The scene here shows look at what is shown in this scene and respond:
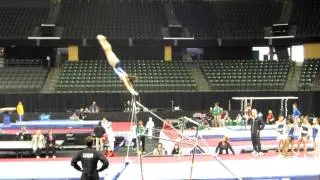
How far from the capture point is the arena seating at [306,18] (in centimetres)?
3844

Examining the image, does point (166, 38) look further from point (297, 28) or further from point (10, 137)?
point (10, 137)

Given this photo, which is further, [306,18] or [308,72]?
[306,18]

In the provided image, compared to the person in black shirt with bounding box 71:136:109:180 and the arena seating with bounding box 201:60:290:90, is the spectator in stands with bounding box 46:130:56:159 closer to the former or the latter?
the person in black shirt with bounding box 71:136:109:180

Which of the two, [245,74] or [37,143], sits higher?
[245,74]

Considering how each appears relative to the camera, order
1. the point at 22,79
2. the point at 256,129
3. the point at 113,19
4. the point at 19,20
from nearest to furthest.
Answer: the point at 256,129 < the point at 22,79 < the point at 19,20 < the point at 113,19

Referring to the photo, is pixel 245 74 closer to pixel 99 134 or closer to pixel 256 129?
pixel 256 129

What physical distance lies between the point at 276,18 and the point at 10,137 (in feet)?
87.7

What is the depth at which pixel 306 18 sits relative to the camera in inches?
1567

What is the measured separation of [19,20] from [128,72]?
11149 mm

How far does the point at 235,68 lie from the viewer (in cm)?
3769

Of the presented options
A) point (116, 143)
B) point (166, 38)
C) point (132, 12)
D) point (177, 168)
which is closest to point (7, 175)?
point (177, 168)

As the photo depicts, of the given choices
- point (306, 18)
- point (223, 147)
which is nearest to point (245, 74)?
point (306, 18)

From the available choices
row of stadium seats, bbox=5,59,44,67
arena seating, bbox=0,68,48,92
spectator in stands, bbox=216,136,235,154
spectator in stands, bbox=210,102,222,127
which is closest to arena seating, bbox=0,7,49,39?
row of stadium seats, bbox=5,59,44,67

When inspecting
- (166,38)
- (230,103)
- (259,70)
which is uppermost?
(166,38)
